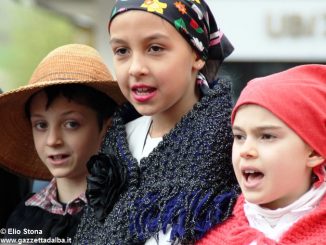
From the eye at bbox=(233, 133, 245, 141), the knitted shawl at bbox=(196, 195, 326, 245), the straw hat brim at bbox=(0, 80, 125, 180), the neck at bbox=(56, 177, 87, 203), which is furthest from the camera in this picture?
the straw hat brim at bbox=(0, 80, 125, 180)

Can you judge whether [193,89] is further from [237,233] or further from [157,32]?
[237,233]

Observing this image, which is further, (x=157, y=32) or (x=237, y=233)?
(x=157, y=32)

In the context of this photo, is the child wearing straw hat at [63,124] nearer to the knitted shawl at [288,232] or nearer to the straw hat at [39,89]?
the straw hat at [39,89]

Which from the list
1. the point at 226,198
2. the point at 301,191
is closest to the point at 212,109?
the point at 226,198

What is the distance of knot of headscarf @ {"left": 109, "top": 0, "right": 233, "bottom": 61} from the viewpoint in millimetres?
1919

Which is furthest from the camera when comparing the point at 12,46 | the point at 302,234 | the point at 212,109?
the point at 12,46

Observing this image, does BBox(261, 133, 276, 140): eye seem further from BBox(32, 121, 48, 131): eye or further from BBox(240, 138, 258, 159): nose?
BBox(32, 121, 48, 131): eye

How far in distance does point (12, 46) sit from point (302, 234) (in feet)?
16.2

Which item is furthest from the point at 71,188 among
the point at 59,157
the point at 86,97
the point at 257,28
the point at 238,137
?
the point at 257,28

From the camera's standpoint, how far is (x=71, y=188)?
2389mm

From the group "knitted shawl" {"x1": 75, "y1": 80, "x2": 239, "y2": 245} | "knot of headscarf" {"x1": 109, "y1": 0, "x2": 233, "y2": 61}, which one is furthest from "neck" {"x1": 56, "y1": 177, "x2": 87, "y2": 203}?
"knot of headscarf" {"x1": 109, "y1": 0, "x2": 233, "y2": 61}

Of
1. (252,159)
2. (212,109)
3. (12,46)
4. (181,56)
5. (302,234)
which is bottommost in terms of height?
(302,234)

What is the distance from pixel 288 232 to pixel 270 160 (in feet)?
0.54

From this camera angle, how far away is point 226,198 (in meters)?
1.83
